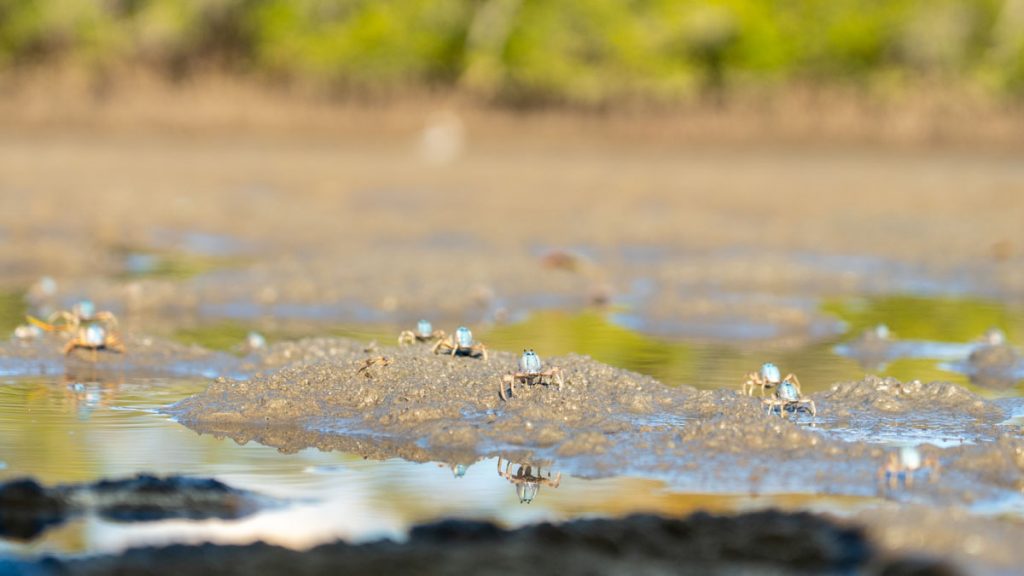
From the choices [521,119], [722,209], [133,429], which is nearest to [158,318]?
[133,429]

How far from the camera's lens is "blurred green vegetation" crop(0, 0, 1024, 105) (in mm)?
28312

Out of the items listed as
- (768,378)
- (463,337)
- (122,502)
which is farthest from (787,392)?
(122,502)

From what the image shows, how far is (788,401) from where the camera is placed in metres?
Result: 5.71

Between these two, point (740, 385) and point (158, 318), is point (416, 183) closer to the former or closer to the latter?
point (158, 318)

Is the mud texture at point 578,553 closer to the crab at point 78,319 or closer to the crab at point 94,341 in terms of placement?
the crab at point 94,341

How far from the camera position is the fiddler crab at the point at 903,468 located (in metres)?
4.64

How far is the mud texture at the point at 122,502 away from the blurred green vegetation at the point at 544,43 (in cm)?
2372

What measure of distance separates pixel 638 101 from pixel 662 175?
6.47 m

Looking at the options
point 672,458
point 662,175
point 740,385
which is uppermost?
point 662,175

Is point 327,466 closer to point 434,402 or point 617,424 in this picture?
point 434,402

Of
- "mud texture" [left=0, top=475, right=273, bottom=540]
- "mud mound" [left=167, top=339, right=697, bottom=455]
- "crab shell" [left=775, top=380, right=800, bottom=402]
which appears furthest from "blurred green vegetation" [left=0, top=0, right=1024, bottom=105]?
"mud texture" [left=0, top=475, right=273, bottom=540]

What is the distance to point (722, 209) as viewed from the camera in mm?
16969

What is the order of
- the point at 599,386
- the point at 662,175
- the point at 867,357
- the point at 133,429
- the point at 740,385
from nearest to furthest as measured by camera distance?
the point at 133,429
the point at 599,386
the point at 740,385
the point at 867,357
the point at 662,175

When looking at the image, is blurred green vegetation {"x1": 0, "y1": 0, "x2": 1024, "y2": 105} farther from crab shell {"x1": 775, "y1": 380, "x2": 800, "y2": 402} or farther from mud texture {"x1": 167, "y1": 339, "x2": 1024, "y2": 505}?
crab shell {"x1": 775, "y1": 380, "x2": 800, "y2": 402}
